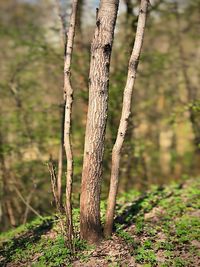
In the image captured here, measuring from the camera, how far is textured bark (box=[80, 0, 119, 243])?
521 cm

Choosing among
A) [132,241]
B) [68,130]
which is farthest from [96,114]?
[132,241]

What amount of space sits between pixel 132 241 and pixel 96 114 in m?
2.27

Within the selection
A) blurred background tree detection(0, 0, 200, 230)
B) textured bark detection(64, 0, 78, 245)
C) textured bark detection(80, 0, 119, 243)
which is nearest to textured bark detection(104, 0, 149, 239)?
textured bark detection(80, 0, 119, 243)

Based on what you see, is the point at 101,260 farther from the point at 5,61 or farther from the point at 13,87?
the point at 5,61

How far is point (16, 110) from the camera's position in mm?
10500

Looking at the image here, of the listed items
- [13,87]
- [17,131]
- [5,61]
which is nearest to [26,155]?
[17,131]

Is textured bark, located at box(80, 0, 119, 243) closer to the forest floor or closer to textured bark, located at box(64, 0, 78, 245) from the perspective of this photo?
textured bark, located at box(64, 0, 78, 245)

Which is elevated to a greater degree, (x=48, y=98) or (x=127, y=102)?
(x=127, y=102)

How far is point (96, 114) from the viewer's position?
5.25 meters

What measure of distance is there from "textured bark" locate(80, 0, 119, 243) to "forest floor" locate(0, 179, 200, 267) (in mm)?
445

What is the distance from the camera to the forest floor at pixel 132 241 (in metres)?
5.03

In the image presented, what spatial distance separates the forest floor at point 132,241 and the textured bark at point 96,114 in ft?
1.46

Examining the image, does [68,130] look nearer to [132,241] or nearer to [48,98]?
[132,241]

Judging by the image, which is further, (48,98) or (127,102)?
(48,98)
